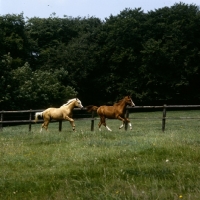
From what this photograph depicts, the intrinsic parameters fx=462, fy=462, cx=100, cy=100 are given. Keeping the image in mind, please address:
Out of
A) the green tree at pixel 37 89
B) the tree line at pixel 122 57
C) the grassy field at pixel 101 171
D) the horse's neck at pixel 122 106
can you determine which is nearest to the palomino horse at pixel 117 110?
the horse's neck at pixel 122 106

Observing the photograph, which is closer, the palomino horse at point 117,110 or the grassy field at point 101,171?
the grassy field at point 101,171

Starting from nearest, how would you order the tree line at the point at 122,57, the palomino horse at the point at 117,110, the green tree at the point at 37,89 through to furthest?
the palomino horse at the point at 117,110 → the green tree at the point at 37,89 → the tree line at the point at 122,57

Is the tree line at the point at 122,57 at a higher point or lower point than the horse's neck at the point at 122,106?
higher

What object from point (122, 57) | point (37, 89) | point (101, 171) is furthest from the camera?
point (122, 57)

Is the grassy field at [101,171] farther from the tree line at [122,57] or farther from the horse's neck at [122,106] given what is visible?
the tree line at [122,57]

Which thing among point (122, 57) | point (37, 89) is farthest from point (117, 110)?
point (122, 57)

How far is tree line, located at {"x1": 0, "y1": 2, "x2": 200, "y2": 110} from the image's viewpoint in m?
54.4

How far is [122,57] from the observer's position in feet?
185

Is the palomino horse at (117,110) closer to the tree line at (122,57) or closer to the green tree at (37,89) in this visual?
the green tree at (37,89)

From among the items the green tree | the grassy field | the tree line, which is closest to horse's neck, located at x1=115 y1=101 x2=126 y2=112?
the grassy field

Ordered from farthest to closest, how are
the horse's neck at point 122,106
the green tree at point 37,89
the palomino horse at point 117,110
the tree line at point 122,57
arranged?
1. the tree line at point 122,57
2. the green tree at point 37,89
3. the horse's neck at point 122,106
4. the palomino horse at point 117,110

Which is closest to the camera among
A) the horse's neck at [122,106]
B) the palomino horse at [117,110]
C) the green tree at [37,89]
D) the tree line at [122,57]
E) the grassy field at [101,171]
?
the grassy field at [101,171]

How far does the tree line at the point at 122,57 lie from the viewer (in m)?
54.4

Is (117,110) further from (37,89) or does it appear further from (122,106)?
(37,89)
